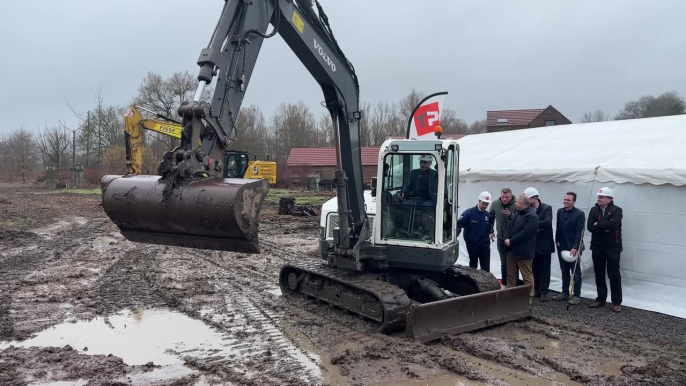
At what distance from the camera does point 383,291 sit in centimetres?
629

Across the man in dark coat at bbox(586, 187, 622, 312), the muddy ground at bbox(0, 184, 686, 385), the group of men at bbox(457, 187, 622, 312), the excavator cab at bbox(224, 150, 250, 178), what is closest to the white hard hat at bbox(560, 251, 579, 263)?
the group of men at bbox(457, 187, 622, 312)

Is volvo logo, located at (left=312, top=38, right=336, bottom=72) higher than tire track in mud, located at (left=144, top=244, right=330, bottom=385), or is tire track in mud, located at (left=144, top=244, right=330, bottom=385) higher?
volvo logo, located at (left=312, top=38, right=336, bottom=72)

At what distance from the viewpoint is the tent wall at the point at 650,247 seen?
765 cm

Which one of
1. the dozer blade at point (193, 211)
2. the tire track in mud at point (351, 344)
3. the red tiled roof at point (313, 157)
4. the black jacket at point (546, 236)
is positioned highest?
the red tiled roof at point (313, 157)

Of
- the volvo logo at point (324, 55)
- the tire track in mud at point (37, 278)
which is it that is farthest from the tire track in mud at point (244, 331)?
the volvo logo at point (324, 55)

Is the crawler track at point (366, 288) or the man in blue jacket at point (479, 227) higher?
the man in blue jacket at point (479, 227)

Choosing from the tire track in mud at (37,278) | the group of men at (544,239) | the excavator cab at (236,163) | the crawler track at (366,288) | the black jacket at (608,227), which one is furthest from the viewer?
the excavator cab at (236,163)

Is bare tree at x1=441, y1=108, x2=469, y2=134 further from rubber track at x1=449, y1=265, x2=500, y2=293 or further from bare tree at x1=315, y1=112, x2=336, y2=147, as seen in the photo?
rubber track at x1=449, y1=265, x2=500, y2=293

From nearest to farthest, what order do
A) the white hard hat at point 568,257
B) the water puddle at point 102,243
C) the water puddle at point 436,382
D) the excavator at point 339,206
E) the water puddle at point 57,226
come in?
the excavator at point 339,206 → the water puddle at point 436,382 → the white hard hat at point 568,257 → the water puddle at point 102,243 → the water puddle at point 57,226

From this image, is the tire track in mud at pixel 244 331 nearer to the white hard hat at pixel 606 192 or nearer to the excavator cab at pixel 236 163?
the white hard hat at pixel 606 192

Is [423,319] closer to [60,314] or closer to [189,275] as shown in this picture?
[60,314]

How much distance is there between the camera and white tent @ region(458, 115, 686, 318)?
7723 mm

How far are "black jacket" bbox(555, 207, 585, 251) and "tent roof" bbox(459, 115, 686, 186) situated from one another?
0.85 metres

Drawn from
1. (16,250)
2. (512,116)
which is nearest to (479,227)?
(16,250)
